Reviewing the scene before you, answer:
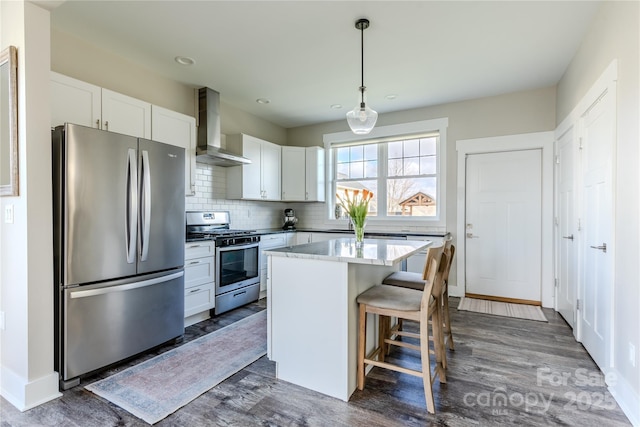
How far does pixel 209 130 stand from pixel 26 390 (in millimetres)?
2806

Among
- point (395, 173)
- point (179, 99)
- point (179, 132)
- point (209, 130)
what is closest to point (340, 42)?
point (209, 130)

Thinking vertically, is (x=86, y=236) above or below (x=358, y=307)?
above

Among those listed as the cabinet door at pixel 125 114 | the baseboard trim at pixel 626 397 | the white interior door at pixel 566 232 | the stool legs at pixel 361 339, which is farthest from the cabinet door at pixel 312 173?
the baseboard trim at pixel 626 397

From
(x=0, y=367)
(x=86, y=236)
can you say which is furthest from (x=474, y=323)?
(x=0, y=367)

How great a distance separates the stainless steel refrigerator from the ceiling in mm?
1031

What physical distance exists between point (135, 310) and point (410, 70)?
344cm

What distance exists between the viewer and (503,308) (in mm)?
3820

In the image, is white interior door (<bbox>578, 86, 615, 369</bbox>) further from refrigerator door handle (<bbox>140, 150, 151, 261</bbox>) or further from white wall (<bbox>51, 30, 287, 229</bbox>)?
white wall (<bbox>51, 30, 287, 229</bbox>)

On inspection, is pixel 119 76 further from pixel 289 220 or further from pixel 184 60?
pixel 289 220

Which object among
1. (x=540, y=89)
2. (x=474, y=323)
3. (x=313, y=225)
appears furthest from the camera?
(x=313, y=225)

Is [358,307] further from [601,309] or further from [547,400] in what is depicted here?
[601,309]

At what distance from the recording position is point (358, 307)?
209 cm

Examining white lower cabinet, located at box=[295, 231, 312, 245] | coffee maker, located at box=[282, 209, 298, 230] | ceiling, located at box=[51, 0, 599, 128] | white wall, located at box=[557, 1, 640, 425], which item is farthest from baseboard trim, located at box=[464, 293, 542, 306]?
coffee maker, located at box=[282, 209, 298, 230]

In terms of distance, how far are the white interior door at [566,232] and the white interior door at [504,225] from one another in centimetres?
34
